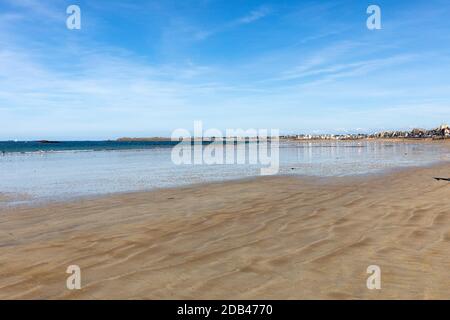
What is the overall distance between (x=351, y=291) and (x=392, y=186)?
1082 centimetres

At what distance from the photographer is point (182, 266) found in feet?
18.0

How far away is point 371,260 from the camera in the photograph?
5.64 metres

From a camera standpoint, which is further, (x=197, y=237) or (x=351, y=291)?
(x=197, y=237)

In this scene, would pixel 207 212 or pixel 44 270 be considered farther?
pixel 207 212

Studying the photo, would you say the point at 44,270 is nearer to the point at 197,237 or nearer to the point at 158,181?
the point at 197,237

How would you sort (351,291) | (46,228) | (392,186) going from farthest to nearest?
(392,186) → (46,228) → (351,291)

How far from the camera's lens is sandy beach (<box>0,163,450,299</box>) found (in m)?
4.69

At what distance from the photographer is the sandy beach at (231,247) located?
469 centimetres

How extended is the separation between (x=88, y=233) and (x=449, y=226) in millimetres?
7243

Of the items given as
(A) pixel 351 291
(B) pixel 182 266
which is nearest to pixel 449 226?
(A) pixel 351 291

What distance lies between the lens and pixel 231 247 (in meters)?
6.46
